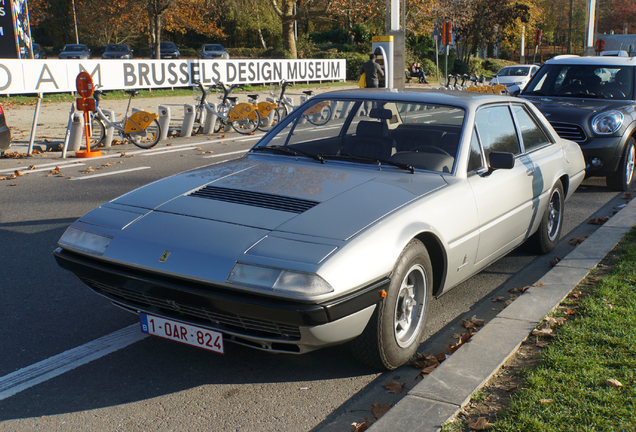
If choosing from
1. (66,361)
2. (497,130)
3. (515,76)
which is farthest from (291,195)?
(515,76)

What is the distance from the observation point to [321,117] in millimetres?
4840

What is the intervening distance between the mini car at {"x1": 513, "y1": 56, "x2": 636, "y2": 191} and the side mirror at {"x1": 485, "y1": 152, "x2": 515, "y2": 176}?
465 cm

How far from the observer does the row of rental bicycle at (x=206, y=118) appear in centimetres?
1239

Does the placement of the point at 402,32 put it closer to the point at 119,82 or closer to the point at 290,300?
the point at 119,82

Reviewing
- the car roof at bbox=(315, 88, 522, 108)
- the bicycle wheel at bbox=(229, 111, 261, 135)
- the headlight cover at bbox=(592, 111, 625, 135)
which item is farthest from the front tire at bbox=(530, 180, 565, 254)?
the bicycle wheel at bbox=(229, 111, 261, 135)

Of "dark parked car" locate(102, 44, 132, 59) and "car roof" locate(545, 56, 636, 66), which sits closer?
"car roof" locate(545, 56, 636, 66)

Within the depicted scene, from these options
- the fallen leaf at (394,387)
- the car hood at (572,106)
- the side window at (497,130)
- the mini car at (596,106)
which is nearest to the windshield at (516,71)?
the mini car at (596,106)

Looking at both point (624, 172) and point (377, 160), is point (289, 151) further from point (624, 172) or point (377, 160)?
point (624, 172)

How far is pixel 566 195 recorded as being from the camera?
5.88 m

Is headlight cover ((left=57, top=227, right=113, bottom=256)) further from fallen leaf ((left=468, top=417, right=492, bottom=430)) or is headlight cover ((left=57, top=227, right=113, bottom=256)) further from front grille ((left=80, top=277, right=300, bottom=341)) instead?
fallen leaf ((left=468, top=417, right=492, bottom=430))

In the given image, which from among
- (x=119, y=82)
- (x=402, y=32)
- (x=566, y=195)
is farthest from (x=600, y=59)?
(x=119, y=82)

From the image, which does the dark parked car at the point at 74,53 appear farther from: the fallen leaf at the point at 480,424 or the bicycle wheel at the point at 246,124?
the fallen leaf at the point at 480,424

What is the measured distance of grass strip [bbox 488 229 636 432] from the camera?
110 inches

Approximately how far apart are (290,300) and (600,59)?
860 cm
